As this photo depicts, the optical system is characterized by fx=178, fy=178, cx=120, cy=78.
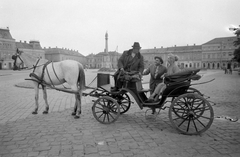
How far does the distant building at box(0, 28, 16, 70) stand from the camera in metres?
57.1

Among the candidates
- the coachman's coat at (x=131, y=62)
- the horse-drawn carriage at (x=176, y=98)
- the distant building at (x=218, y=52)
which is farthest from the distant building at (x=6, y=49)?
the distant building at (x=218, y=52)

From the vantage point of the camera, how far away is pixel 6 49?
61344mm

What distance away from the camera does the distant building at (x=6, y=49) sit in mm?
57138

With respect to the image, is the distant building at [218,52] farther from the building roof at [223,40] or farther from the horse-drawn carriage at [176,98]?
the horse-drawn carriage at [176,98]

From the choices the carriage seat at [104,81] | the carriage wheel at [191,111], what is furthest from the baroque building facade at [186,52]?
the carriage wheel at [191,111]

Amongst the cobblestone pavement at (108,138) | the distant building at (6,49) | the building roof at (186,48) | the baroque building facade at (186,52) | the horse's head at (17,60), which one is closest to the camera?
the cobblestone pavement at (108,138)

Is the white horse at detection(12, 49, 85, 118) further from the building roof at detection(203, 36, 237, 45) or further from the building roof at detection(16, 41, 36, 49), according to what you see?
the building roof at detection(203, 36, 237, 45)

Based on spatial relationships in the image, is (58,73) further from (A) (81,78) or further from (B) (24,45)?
(B) (24,45)

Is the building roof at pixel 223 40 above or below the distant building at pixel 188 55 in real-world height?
above

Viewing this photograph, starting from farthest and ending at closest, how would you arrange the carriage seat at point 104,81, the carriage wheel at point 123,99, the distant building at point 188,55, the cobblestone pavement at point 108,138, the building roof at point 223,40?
1. the distant building at point 188,55
2. the building roof at point 223,40
3. the carriage wheel at point 123,99
4. the carriage seat at point 104,81
5. the cobblestone pavement at point 108,138

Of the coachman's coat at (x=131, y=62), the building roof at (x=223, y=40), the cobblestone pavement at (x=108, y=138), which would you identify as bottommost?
the cobblestone pavement at (x=108, y=138)

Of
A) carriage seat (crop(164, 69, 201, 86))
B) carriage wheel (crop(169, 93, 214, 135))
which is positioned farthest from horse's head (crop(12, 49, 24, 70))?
carriage wheel (crop(169, 93, 214, 135))

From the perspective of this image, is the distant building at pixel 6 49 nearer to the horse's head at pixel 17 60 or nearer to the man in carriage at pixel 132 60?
the horse's head at pixel 17 60

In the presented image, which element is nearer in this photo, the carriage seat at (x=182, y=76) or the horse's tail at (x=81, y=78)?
the carriage seat at (x=182, y=76)
